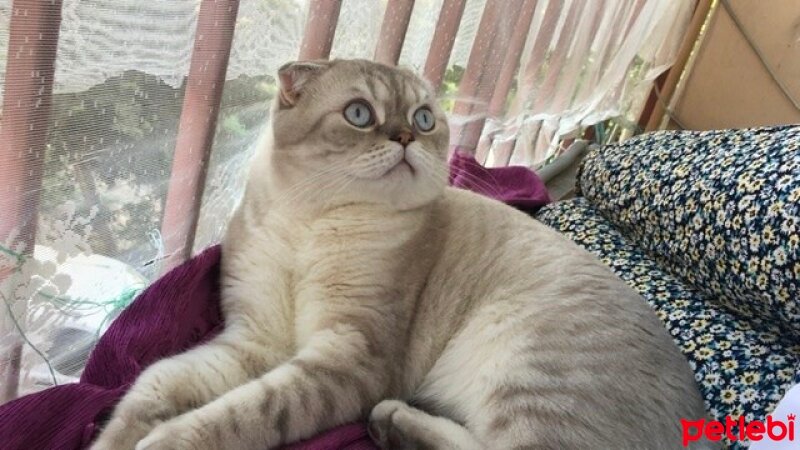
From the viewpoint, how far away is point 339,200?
1105mm

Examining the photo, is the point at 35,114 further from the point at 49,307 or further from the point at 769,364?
the point at 769,364

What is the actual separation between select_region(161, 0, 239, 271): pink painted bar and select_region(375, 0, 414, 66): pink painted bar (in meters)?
0.42

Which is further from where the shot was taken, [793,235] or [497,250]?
[497,250]

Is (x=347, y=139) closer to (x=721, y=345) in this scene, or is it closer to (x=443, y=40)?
(x=443, y=40)

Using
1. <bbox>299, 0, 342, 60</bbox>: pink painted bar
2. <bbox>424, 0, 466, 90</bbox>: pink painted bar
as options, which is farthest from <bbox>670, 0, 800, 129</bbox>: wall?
<bbox>299, 0, 342, 60</bbox>: pink painted bar

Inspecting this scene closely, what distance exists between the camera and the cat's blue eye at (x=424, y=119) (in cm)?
116

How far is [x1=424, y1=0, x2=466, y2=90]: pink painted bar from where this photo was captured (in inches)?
57.4

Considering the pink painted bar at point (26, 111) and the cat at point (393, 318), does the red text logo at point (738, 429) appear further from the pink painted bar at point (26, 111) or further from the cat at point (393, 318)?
the pink painted bar at point (26, 111)

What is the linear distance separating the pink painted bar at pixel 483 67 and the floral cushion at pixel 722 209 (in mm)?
382

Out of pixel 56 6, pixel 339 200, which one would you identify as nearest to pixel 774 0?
pixel 339 200

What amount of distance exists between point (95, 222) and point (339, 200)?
0.38 metres

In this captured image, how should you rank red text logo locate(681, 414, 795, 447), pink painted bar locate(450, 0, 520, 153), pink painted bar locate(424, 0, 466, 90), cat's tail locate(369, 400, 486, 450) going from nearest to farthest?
red text logo locate(681, 414, 795, 447), cat's tail locate(369, 400, 486, 450), pink painted bar locate(424, 0, 466, 90), pink painted bar locate(450, 0, 520, 153)

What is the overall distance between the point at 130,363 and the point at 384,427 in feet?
1.33

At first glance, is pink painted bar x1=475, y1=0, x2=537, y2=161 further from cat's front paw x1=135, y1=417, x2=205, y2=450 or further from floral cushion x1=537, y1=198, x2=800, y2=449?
cat's front paw x1=135, y1=417, x2=205, y2=450
